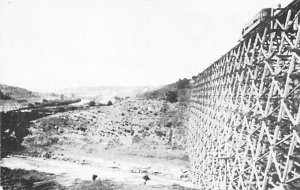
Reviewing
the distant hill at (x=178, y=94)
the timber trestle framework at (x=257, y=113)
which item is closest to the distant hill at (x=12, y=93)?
the distant hill at (x=178, y=94)

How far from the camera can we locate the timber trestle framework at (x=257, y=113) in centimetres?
642

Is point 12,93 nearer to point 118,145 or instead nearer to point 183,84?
point 183,84

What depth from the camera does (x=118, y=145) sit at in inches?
1134

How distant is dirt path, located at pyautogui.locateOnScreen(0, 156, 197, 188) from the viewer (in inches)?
729

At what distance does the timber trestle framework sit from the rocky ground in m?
Result: 5.07

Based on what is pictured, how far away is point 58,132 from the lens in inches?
1203

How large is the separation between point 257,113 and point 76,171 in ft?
48.7

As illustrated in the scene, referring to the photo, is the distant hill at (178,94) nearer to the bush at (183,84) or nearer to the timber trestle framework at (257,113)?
the bush at (183,84)

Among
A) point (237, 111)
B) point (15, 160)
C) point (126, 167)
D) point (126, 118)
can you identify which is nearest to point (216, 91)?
point (237, 111)

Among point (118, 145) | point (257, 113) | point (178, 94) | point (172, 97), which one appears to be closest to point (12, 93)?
point (178, 94)

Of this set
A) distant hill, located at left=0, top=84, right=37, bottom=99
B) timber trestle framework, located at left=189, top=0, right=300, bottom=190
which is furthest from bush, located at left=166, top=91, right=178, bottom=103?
distant hill, located at left=0, top=84, right=37, bottom=99

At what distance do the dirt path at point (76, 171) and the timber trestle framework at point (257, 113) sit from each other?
3.22 meters

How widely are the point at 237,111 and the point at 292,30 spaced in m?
3.22

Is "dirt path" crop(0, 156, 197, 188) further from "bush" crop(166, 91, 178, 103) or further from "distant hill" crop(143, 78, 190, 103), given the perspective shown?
"distant hill" crop(143, 78, 190, 103)
